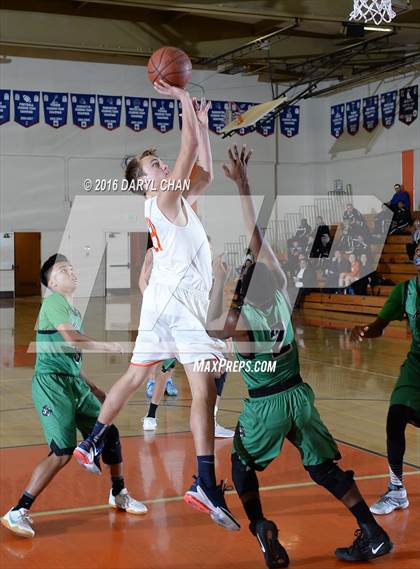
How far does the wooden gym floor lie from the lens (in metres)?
4.03

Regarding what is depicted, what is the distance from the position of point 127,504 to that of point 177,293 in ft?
4.35

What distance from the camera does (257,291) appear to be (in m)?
3.70

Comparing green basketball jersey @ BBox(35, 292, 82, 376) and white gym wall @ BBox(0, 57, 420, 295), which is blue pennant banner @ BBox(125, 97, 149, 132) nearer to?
white gym wall @ BBox(0, 57, 420, 295)

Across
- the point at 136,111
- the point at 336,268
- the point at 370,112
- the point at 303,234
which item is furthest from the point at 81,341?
the point at 370,112

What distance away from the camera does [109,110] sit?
70.1ft

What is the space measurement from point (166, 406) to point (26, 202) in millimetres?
14404

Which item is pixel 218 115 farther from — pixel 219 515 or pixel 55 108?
pixel 219 515

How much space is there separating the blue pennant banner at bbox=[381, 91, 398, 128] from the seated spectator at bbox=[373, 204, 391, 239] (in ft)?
9.89

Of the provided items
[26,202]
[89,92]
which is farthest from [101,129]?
[26,202]

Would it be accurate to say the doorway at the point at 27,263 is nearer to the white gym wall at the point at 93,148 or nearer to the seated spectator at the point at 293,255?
the white gym wall at the point at 93,148

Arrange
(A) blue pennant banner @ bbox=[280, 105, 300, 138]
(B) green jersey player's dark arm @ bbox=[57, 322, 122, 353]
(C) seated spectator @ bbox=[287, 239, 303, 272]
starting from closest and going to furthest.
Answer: (B) green jersey player's dark arm @ bbox=[57, 322, 122, 353], (C) seated spectator @ bbox=[287, 239, 303, 272], (A) blue pennant banner @ bbox=[280, 105, 300, 138]

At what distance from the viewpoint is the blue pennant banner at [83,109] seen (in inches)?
827

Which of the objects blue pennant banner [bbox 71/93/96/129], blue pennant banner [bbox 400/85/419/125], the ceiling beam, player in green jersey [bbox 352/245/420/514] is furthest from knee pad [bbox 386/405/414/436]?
blue pennant banner [bbox 71/93/96/129]

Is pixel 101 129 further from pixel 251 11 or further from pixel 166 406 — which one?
pixel 166 406
